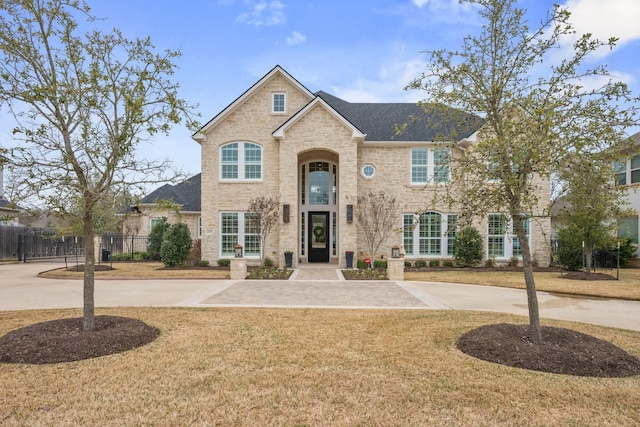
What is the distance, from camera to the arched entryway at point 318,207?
20.9 meters

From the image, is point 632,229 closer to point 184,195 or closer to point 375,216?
point 375,216

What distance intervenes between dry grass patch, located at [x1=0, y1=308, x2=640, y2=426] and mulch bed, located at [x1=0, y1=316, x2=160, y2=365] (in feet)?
0.87

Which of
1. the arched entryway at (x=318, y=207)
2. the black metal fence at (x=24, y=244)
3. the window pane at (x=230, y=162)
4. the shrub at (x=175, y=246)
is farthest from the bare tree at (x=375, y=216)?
the black metal fence at (x=24, y=244)

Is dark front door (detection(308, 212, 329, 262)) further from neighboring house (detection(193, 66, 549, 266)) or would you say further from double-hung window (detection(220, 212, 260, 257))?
double-hung window (detection(220, 212, 260, 257))

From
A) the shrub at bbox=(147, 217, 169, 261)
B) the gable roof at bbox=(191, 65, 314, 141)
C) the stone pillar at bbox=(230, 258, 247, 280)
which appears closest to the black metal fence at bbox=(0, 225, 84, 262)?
the shrub at bbox=(147, 217, 169, 261)

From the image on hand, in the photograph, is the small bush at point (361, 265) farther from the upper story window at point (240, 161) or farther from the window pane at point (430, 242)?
the upper story window at point (240, 161)

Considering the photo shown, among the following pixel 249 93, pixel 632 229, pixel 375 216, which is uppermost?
pixel 249 93

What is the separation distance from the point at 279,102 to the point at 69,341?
1601 cm

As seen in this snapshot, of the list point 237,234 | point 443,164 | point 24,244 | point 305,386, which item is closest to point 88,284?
point 305,386

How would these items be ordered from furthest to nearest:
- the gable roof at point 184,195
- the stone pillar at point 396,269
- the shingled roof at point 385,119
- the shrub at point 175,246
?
1. the gable roof at point 184,195
2. the shingled roof at point 385,119
3. the shrub at point 175,246
4. the stone pillar at point 396,269

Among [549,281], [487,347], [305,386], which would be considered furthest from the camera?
[549,281]

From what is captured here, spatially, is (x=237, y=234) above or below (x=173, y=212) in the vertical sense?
below

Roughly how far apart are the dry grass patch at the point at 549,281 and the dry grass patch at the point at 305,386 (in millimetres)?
6172

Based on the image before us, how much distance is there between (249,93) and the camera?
774 inches
